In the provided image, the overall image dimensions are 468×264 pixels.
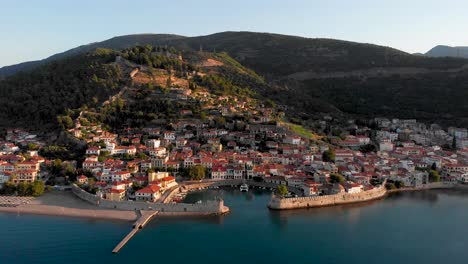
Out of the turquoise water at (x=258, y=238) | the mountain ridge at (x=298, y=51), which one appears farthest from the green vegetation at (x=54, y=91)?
the mountain ridge at (x=298, y=51)

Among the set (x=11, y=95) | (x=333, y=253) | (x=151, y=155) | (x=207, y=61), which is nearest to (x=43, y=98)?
(x=11, y=95)

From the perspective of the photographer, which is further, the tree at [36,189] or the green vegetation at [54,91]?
the green vegetation at [54,91]

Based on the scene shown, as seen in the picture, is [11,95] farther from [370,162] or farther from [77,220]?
[370,162]

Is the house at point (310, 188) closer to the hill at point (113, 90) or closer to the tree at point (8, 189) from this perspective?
the tree at point (8, 189)

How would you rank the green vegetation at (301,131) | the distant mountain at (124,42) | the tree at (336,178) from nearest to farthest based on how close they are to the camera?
1. the tree at (336,178)
2. the green vegetation at (301,131)
3. the distant mountain at (124,42)

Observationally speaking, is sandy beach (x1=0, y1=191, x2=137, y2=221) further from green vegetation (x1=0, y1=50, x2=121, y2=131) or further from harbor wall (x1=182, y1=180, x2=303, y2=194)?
green vegetation (x1=0, y1=50, x2=121, y2=131)

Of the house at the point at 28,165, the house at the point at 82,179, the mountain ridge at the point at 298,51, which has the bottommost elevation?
the house at the point at 82,179

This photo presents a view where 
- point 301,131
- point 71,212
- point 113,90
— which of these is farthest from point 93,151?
point 301,131
